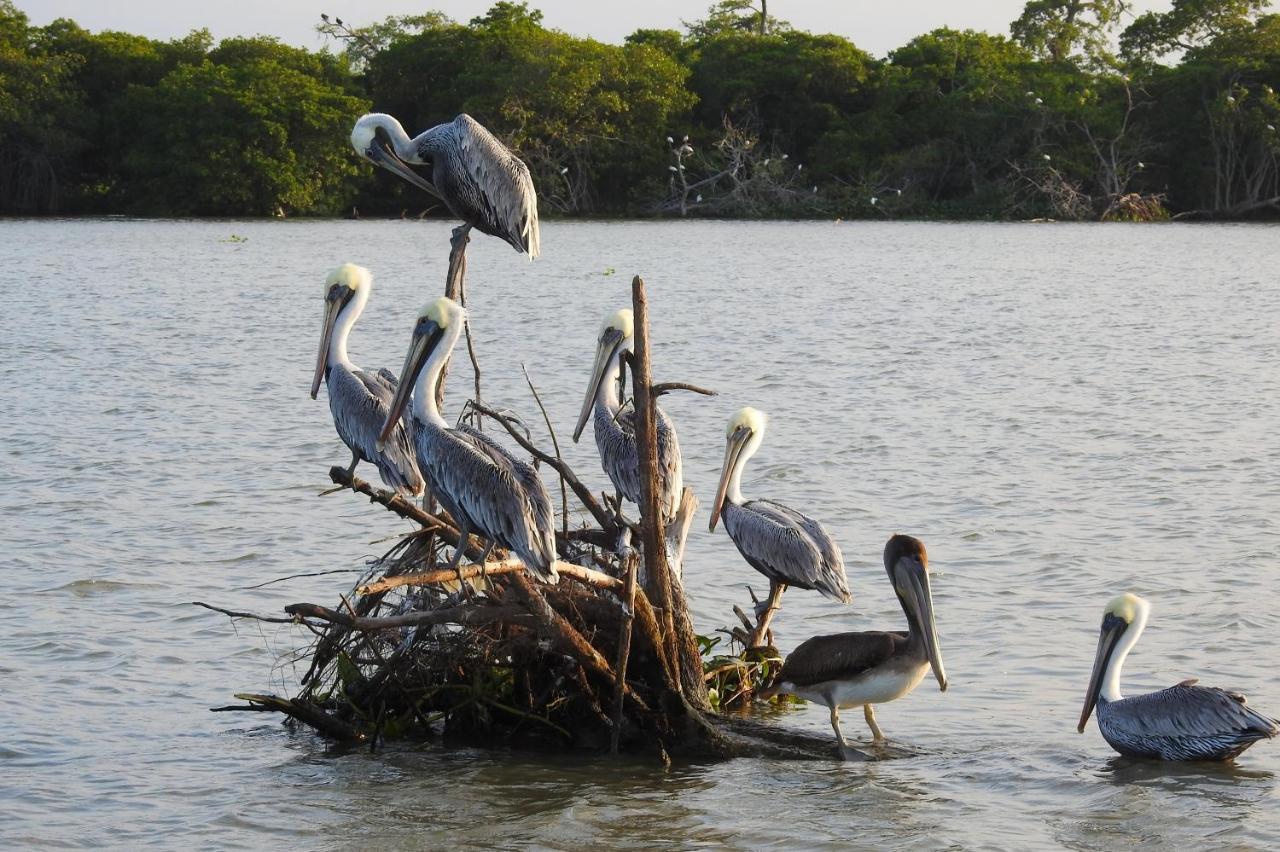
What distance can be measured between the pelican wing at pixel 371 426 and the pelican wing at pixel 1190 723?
272cm

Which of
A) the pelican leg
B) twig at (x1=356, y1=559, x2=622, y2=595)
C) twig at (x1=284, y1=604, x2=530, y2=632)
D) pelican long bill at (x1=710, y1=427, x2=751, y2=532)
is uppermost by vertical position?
pelican long bill at (x1=710, y1=427, x2=751, y2=532)

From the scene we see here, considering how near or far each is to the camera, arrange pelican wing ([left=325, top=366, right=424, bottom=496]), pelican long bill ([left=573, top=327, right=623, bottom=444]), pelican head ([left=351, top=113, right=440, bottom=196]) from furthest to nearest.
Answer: pelican head ([left=351, top=113, right=440, bottom=196]) → pelican long bill ([left=573, top=327, right=623, bottom=444]) → pelican wing ([left=325, top=366, right=424, bottom=496])

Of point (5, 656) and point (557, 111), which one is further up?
point (557, 111)

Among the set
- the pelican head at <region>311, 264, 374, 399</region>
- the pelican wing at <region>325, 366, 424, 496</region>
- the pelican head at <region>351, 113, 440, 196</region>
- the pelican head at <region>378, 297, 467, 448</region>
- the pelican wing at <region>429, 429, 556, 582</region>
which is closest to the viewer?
the pelican wing at <region>429, 429, 556, 582</region>

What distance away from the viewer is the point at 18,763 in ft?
18.4

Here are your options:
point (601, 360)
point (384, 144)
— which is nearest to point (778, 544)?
point (601, 360)

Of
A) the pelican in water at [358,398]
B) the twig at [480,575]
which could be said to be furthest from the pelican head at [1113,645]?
the pelican in water at [358,398]

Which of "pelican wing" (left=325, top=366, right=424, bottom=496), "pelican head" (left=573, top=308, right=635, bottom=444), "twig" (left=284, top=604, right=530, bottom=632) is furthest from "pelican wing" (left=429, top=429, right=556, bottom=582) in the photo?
"pelican head" (left=573, top=308, right=635, bottom=444)

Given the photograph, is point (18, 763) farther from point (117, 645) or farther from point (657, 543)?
point (657, 543)

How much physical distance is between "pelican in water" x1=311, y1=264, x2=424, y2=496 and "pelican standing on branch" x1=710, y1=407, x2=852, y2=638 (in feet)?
4.55

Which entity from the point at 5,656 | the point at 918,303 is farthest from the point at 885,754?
the point at 918,303

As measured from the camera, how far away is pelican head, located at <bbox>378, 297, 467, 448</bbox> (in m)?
5.60

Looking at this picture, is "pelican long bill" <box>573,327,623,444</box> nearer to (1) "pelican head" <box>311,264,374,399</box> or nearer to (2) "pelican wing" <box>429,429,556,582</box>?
(1) "pelican head" <box>311,264,374,399</box>

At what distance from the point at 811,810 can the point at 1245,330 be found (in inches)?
626
